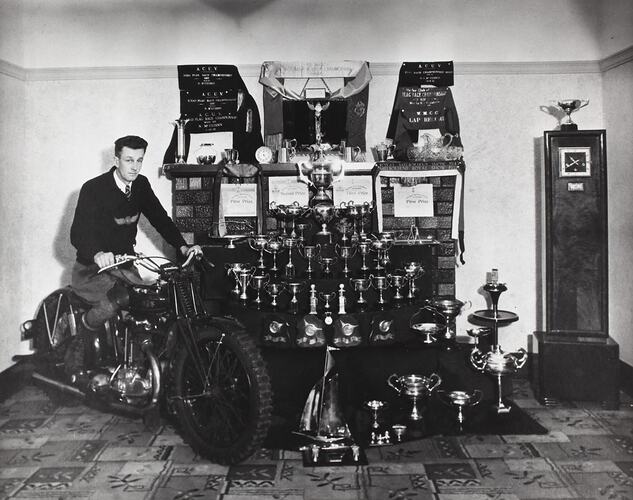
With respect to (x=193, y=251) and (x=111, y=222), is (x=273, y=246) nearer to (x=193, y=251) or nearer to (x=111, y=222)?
(x=193, y=251)

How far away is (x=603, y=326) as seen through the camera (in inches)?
150

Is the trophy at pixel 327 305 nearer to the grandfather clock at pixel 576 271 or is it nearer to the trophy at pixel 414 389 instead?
the trophy at pixel 414 389

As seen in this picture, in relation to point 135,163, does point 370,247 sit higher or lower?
lower

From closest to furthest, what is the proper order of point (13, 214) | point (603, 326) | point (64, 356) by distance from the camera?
1. point (64, 356)
2. point (603, 326)
3. point (13, 214)

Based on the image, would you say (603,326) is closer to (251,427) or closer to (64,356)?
(251,427)

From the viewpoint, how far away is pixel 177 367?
3010mm

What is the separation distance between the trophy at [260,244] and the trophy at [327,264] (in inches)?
14.7

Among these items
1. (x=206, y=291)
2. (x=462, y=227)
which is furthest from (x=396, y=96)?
(x=206, y=291)

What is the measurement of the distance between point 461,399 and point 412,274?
34.3 inches

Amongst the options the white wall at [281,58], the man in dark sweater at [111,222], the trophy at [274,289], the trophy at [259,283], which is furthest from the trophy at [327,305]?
the white wall at [281,58]

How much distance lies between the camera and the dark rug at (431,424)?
3160 millimetres

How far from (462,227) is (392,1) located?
1746 millimetres

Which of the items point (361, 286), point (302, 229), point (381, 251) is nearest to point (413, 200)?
point (381, 251)

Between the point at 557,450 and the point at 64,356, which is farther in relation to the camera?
the point at 64,356
